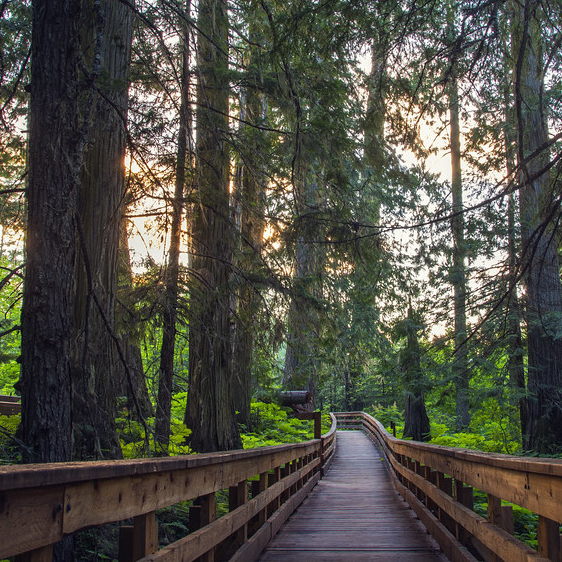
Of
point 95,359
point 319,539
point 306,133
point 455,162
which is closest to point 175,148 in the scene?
point 306,133

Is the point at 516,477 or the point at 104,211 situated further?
the point at 104,211

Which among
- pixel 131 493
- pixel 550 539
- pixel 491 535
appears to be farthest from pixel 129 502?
pixel 491 535

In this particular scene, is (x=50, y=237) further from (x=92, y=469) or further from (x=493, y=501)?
(x=493, y=501)

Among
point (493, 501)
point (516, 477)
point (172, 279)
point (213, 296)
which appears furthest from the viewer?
point (213, 296)

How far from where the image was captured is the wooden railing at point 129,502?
4.96ft

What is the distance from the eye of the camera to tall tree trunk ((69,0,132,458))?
209 inches

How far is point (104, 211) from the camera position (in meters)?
5.77

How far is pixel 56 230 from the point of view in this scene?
155 inches

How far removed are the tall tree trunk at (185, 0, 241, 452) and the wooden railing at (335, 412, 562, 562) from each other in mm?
3572

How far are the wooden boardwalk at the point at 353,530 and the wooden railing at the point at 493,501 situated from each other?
0.91 ft

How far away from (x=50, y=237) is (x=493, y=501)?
329 cm

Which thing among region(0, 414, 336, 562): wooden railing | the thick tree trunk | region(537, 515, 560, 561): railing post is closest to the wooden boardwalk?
region(0, 414, 336, 562): wooden railing

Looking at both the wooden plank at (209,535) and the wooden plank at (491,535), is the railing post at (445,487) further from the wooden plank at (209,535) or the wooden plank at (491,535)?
the wooden plank at (209,535)

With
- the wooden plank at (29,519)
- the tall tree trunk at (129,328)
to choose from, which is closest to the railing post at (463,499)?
the tall tree trunk at (129,328)
